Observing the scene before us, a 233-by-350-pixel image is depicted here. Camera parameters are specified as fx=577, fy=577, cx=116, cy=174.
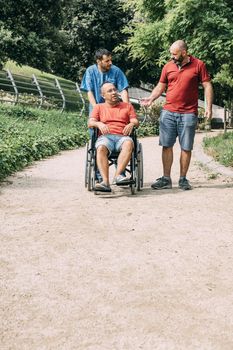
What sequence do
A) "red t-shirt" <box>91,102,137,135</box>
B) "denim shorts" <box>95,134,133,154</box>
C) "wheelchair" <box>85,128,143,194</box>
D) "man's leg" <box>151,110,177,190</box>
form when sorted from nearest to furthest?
1. "denim shorts" <box>95,134,133,154</box>
2. "wheelchair" <box>85,128,143,194</box>
3. "red t-shirt" <box>91,102,137,135</box>
4. "man's leg" <box>151,110,177,190</box>

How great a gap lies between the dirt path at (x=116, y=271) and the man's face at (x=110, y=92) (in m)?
1.17

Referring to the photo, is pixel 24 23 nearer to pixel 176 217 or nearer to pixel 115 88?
pixel 115 88

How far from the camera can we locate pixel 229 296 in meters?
3.45

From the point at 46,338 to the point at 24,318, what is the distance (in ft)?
0.99

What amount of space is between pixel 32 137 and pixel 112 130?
6002 millimetres

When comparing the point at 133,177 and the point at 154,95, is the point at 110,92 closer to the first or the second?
the point at 154,95

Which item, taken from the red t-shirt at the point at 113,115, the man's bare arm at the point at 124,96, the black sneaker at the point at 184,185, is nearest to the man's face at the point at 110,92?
the red t-shirt at the point at 113,115

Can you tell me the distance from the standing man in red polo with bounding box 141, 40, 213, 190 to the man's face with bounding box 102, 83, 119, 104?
44 centimetres

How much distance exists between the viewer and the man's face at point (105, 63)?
7344 millimetres

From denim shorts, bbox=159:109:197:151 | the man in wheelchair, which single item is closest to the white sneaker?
the man in wheelchair

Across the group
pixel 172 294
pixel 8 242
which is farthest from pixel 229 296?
pixel 8 242

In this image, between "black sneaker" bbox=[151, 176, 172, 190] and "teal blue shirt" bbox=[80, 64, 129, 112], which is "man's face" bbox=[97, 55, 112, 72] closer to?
"teal blue shirt" bbox=[80, 64, 129, 112]

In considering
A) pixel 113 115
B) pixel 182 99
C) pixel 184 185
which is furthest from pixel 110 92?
pixel 184 185

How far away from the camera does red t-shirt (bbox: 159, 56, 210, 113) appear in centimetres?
732
